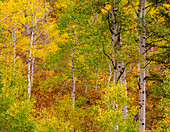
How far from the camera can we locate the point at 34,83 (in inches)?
867

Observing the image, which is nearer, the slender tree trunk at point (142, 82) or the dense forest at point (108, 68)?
the dense forest at point (108, 68)

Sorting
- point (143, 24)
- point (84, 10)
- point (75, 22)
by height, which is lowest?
point (143, 24)

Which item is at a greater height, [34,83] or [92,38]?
[92,38]

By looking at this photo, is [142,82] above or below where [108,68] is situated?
below

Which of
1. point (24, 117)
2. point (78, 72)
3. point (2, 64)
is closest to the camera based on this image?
point (24, 117)

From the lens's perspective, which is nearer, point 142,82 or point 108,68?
point 142,82

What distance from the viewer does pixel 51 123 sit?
9.48m

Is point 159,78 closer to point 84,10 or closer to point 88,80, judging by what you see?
point 84,10

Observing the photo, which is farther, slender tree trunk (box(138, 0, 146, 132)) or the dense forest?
slender tree trunk (box(138, 0, 146, 132))

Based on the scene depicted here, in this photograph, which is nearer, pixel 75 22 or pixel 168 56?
pixel 168 56

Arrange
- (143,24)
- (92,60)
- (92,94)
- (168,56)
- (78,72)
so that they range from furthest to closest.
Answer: (92,94) < (78,72) < (92,60) < (168,56) < (143,24)

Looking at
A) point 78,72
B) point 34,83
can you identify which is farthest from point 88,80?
point 34,83

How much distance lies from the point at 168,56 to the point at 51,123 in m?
7.10

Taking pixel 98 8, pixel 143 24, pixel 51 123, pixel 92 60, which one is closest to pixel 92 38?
pixel 92 60
